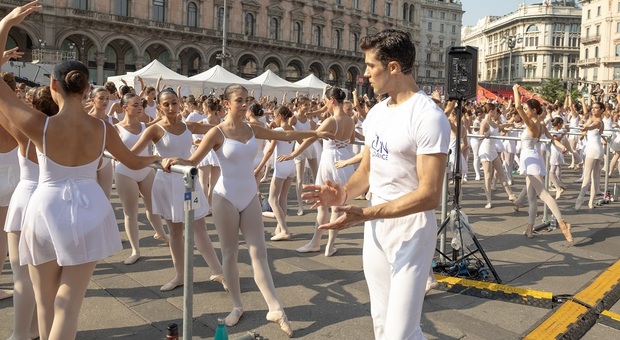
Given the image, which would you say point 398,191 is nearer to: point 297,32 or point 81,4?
point 81,4

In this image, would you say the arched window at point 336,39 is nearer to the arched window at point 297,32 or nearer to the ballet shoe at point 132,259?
the arched window at point 297,32

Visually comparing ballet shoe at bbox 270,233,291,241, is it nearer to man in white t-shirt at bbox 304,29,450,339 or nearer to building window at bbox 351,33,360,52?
man in white t-shirt at bbox 304,29,450,339

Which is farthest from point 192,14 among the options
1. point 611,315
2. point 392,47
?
point 392,47

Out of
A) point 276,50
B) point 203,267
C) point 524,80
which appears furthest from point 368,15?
point 203,267

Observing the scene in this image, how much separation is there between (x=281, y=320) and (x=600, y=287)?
3275 mm

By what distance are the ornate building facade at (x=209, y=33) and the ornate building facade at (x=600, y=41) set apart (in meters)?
30.3

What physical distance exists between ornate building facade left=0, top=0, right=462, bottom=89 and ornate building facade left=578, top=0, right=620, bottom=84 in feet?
99.5

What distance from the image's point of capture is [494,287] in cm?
528

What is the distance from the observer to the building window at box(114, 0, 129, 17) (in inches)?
1763

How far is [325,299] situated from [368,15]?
6429 cm

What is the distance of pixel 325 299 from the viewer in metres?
4.92

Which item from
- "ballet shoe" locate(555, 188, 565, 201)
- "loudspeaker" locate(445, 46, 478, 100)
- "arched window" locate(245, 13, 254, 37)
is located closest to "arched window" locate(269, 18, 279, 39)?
"arched window" locate(245, 13, 254, 37)

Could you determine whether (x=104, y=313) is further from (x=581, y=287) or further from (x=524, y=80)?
(x=524, y=80)

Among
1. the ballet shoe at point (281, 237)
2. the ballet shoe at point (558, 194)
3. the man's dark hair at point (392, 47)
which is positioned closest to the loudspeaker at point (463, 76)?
the ballet shoe at point (281, 237)
